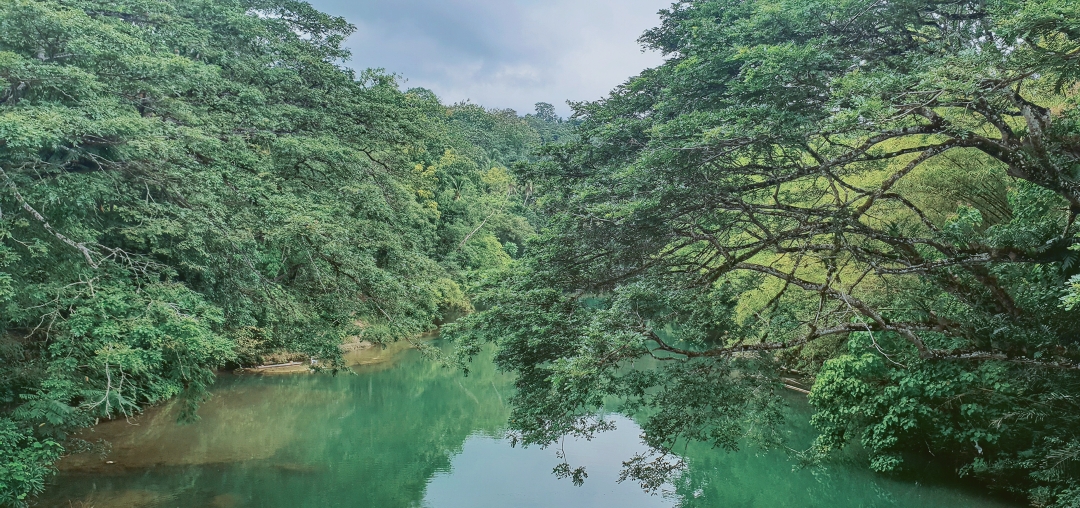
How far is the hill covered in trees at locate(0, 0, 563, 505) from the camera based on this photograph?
6051mm

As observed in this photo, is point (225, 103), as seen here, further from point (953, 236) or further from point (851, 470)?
point (851, 470)

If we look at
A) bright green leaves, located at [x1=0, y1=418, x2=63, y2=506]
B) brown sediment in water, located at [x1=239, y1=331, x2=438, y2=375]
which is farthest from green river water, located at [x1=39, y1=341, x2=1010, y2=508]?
bright green leaves, located at [x1=0, y1=418, x2=63, y2=506]

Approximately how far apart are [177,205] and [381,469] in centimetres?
496

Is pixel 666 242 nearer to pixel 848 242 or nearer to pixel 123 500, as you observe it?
pixel 848 242

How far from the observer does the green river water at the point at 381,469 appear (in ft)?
27.2

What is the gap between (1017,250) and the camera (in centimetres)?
511

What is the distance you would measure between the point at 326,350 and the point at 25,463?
3.53 meters

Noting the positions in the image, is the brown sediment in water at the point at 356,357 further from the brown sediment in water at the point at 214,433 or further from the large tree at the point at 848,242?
the large tree at the point at 848,242

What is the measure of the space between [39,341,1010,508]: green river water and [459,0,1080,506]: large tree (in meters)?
1.22

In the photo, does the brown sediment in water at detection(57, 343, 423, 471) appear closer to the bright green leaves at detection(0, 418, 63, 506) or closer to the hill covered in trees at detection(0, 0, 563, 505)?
the hill covered in trees at detection(0, 0, 563, 505)

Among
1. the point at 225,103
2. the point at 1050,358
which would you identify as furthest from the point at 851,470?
the point at 225,103

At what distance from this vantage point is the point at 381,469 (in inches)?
396

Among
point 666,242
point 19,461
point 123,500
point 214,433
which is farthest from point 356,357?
point 666,242

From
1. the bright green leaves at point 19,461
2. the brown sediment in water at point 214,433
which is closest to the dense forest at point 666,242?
the bright green leaves at point 19,461
